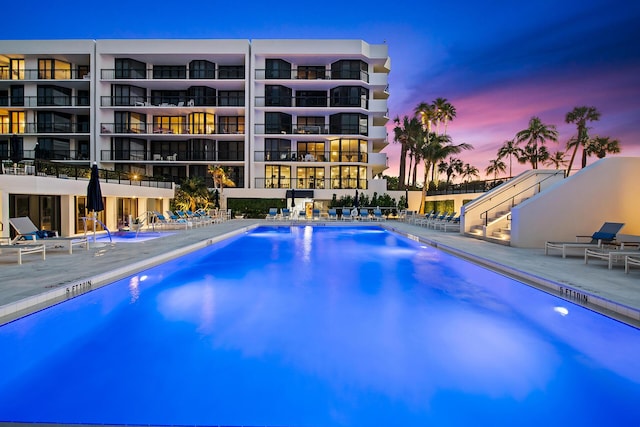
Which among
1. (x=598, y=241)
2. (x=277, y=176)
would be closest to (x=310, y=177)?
(x=277, y=176)

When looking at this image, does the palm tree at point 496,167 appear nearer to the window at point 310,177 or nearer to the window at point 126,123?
the window at point 310,177

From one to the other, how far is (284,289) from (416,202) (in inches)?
1073

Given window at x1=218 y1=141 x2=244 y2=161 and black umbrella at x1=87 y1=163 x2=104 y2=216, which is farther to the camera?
window at x1=218 y1=141 x2=244 y2=161

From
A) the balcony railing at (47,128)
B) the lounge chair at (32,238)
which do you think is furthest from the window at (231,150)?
the lounge chair at (32,238)

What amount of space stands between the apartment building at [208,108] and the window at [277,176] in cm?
10

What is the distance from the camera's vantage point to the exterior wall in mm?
11336

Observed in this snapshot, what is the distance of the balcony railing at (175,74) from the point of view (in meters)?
31.3

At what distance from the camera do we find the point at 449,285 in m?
7.96

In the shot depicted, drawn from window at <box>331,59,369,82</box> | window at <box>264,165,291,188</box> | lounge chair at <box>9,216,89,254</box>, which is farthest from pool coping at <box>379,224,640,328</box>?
window at <box>331,59,369,82</box>

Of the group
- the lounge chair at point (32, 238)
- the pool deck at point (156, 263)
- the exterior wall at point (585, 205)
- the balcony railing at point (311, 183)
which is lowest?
the pool deck at point (156, 263)

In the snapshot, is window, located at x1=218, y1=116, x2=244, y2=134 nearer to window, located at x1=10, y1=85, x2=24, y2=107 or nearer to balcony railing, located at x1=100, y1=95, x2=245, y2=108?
balcony railing, located at x1=100, y1=95, x2=245, y2=108

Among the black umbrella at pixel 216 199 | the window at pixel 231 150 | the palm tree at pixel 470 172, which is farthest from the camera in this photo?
the palm tree at pixel 470 172

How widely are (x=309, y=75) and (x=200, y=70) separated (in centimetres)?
1008

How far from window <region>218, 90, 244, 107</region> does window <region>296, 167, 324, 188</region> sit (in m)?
8.76
